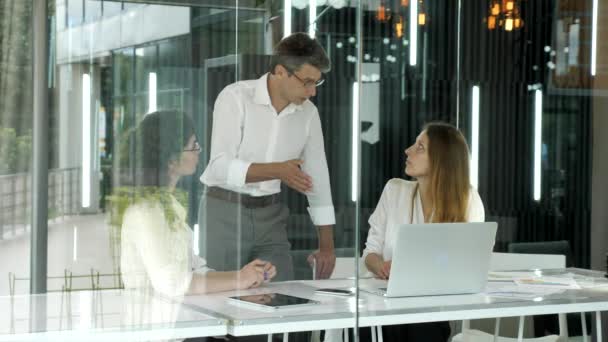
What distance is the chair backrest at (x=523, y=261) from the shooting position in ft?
13.0

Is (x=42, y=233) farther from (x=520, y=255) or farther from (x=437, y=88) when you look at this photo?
(x=520, y=255)

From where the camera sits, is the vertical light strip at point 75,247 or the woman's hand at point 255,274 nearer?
the vertical light strip at point 75,247

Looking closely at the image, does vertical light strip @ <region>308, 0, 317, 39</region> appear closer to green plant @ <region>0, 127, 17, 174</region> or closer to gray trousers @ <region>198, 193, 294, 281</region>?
gray trousers @ <region>198, 193, 294, 281</region>

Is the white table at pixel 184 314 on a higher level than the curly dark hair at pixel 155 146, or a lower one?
lower

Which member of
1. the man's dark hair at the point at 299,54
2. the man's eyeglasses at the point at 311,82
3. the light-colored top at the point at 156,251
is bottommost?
the light-colored top at the point at 156,251

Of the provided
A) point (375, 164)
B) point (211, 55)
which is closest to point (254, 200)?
point (211, 55)

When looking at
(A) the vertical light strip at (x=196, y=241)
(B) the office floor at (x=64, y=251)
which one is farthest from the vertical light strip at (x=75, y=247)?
(A) the vertical light strip at (x=196, y=241)

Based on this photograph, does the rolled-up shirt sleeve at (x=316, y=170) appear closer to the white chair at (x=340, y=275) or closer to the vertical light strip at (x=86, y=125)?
the white chair at (x=340, y=275)

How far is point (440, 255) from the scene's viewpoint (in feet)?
10.5

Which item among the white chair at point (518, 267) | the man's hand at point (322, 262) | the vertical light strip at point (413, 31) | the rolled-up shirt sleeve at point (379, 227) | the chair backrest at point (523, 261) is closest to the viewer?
the man's hand at point (322, 262)

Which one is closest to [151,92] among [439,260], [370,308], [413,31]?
[370,308]

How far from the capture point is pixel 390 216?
364cm

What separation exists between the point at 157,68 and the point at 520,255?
6.59ft

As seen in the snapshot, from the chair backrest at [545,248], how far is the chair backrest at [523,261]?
1.1 inches
